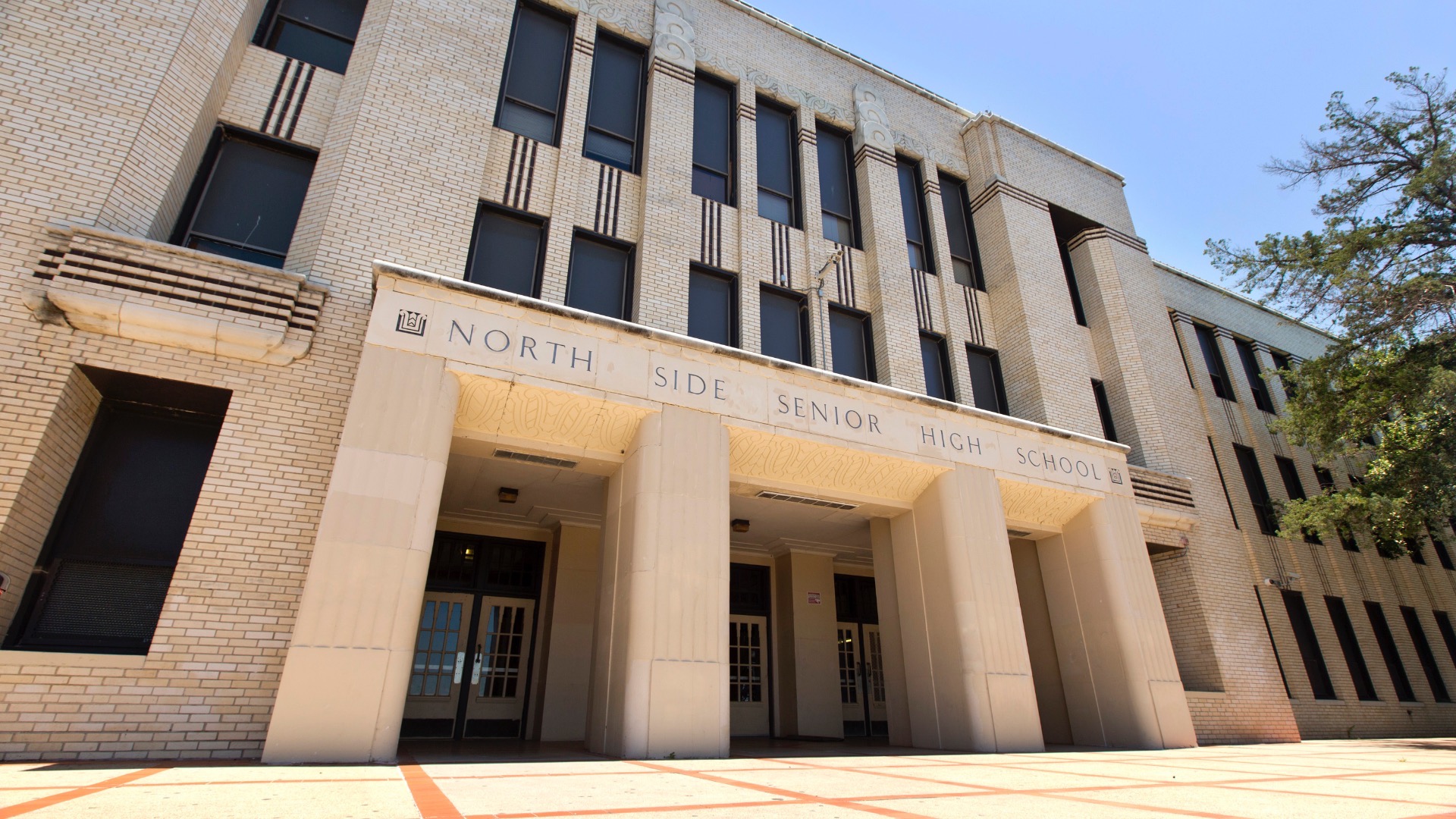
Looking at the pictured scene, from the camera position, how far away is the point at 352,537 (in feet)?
23.0

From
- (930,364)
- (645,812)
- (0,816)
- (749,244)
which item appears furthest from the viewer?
(930,364)

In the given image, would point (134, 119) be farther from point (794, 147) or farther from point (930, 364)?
point (930, 364)

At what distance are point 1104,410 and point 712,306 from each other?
9908 mm

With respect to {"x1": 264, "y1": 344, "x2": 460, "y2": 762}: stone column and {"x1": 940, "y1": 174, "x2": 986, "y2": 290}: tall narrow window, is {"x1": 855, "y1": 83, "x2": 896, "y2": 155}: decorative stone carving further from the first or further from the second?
{"x1": 264, "y1": 344, "x2": 460, "y2": 762}: stone column

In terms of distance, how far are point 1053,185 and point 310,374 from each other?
1693cm

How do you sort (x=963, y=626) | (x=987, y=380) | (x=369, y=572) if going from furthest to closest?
1. (x=987, y=380)
2. (x=963, y=626)
3. (x=369, y=572)

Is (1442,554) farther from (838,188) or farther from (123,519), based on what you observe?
(123,519)

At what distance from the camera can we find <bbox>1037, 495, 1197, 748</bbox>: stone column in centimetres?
1107

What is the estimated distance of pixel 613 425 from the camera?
30.0 ft

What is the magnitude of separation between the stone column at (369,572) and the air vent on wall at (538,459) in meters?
1.53

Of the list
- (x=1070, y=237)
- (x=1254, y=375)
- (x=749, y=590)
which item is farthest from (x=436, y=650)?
(x=1254, y=375)

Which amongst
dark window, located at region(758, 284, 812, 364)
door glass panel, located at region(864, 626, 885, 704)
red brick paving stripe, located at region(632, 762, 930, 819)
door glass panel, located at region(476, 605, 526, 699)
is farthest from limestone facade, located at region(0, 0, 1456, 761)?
red brick paving stripe, located at region(632, 762, 930, 819)

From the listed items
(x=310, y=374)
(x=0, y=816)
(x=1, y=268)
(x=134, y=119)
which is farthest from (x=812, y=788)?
(x=134, y=119)

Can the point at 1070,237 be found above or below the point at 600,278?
above
